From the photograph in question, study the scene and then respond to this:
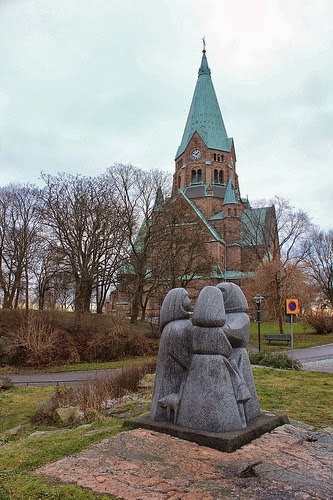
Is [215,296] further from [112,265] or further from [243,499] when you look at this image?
[112,265]

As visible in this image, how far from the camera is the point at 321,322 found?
3319 centimetres

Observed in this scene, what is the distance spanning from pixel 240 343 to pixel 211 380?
31.8 inches

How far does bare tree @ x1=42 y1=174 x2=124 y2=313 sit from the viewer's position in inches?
1141

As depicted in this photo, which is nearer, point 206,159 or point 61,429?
point 61,429

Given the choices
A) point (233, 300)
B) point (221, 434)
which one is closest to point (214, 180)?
point (233, 300)

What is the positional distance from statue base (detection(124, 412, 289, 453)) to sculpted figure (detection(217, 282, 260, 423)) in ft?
0.63

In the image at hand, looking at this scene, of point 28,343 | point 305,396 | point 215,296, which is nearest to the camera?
point 215,296

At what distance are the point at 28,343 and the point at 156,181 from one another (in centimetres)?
1674

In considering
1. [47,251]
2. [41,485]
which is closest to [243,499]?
[41,485]

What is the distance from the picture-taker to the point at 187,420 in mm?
5605

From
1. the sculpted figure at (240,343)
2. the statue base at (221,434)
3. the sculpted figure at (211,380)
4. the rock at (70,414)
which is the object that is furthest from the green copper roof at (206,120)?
the statue base at (221,434)

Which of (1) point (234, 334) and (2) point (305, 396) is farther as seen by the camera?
(2) point (305, 396)

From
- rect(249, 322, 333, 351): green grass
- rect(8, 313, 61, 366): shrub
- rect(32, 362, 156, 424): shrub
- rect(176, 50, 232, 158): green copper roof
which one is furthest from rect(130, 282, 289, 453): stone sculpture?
rect(176, 50, 232, 158): green copper roof

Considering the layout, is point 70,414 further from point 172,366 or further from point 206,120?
point 206,120
